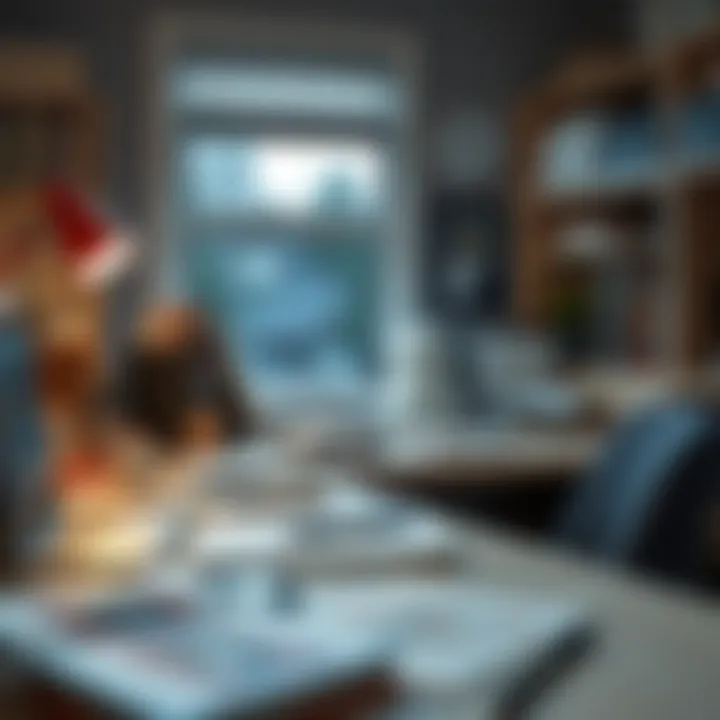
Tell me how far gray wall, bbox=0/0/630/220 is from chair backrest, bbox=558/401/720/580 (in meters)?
1.80

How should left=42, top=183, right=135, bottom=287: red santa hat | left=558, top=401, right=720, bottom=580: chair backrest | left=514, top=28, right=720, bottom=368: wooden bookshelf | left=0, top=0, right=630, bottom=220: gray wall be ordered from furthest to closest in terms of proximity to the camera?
1. left=0, top=0, right=630, bottom=220: gray wall
2. left=514, top=28, right=720, bottom=368: wooden bookshelf
3. left=42, top=183, right=135, bottom=287: red santa hat
4. left=558, top=401, right=720, bottom=580: chair backrest

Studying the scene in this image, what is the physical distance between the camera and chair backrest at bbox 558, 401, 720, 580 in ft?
5.72

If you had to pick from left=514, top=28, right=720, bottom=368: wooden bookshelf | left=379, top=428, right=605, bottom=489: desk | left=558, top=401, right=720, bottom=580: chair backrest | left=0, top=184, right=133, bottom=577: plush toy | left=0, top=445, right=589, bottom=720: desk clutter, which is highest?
left=514, top=28, right=720, bottom=368: wooden bookshelf

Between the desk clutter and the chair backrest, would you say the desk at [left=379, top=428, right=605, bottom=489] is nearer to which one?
the chair backrest

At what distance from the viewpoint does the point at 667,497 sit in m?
1.75

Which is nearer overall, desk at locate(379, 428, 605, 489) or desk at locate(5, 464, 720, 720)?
desk at locate(5, 464, 720, 720)

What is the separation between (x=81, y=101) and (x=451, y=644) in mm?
2090

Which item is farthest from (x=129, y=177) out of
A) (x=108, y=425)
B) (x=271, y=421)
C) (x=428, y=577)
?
(x=428, y=577)

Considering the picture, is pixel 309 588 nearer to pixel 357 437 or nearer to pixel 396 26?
pixel 357 437

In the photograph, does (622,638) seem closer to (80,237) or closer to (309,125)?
(80,237)

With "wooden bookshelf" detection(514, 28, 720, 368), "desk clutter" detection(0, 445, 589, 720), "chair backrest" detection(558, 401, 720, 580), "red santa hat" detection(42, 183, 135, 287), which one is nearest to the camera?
"desk clutter" detection(0, 445, 589, 720)

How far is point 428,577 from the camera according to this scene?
4.21 feet

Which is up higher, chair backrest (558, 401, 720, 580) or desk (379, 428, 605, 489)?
desk (379, 428, 605, 489)

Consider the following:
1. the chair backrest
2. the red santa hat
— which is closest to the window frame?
the red santa hat
